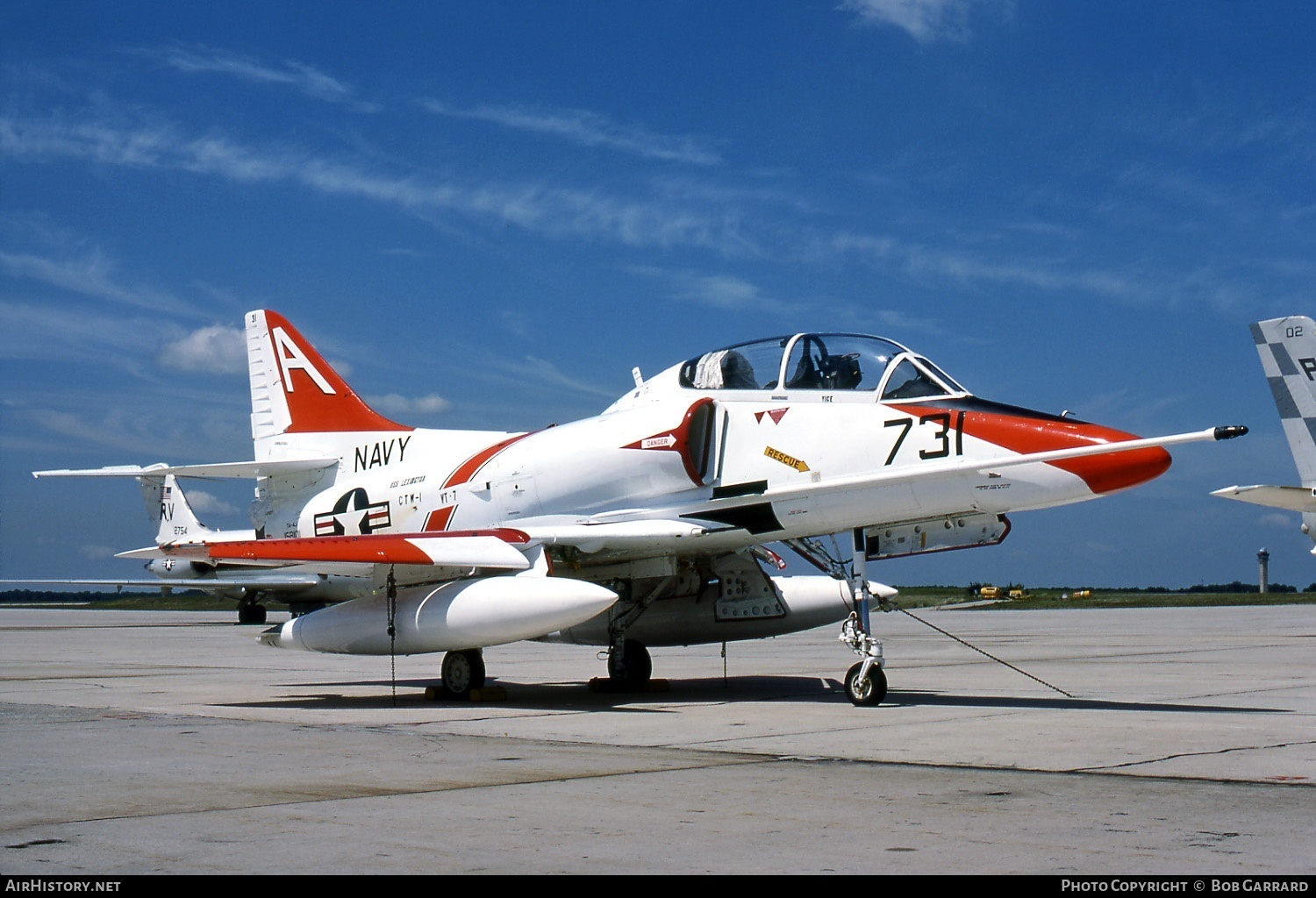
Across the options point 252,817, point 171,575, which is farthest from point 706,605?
point 171,575

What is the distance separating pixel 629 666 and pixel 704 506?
8.40 ft

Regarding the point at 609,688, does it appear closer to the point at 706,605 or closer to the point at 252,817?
the point at 706,605

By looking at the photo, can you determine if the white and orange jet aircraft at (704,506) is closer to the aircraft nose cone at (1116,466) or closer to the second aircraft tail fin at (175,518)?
the aircraft nose cone at (1116,466)

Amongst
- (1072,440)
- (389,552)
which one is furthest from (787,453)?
(389,552)

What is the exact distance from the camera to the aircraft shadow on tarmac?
11.2 metres

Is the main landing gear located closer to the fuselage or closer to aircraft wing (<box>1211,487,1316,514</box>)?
the fuselage

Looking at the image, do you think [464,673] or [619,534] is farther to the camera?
[464,673]

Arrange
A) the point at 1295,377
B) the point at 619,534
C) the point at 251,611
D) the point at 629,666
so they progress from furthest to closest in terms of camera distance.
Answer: the point at 251,611 → the point at 1295,377 → the point at 629,666 → the point at 619,534

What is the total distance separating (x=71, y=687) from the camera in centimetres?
1466

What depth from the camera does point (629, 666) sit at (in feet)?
45.6

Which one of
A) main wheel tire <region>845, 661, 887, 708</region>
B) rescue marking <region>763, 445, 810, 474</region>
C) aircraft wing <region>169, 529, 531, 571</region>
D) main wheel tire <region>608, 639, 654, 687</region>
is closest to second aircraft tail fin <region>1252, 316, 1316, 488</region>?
main wheel tire <region>845, 661, 887, 708</region>

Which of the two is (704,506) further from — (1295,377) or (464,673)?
(1295,377)

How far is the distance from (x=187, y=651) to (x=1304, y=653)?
1899 centimetres

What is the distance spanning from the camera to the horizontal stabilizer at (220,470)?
14945 millimetres
